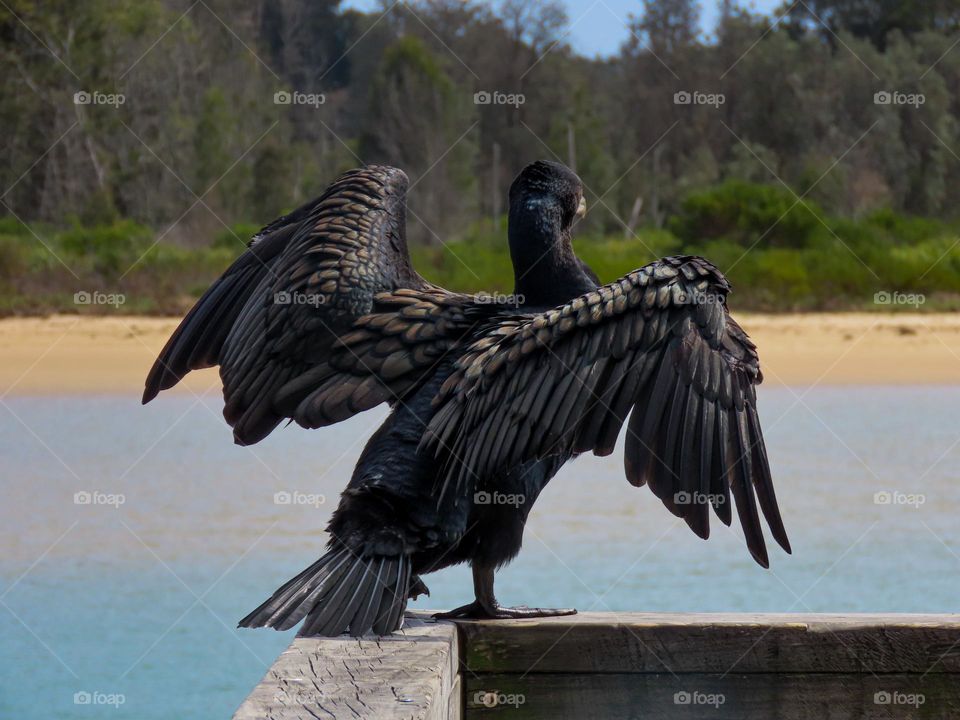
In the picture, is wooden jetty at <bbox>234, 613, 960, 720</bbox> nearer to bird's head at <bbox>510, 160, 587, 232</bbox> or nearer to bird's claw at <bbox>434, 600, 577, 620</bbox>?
bird's claw at <bbox>434, 600, 577, 620</bbox>

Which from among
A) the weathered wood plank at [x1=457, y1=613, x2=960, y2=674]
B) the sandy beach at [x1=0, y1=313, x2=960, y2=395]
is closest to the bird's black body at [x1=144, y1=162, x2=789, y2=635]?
the weathered wood plank at [x1=457, y1=613, x2=960, y2=674]

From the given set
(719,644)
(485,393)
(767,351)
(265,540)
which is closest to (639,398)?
(485,393)

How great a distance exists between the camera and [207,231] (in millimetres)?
16703

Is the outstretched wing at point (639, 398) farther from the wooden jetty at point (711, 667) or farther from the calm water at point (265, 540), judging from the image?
the calm water at point (265, 540)

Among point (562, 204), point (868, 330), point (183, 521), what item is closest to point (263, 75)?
point (868, 330)

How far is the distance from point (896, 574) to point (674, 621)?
18.1 ft

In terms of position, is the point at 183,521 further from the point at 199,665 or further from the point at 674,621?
the point at 674,621

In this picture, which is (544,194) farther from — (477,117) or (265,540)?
(477,117)

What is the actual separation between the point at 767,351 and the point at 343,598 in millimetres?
8962

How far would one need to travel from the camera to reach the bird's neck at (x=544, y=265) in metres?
2.84

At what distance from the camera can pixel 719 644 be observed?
2.24 m

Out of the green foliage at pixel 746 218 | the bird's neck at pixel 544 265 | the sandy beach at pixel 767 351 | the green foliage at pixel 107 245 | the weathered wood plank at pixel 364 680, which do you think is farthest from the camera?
the green foliage at pixel 746 218

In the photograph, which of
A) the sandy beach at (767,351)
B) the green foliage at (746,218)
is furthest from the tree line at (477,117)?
the sandy beach at (767,351)

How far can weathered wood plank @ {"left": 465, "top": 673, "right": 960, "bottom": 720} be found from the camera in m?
2.20
